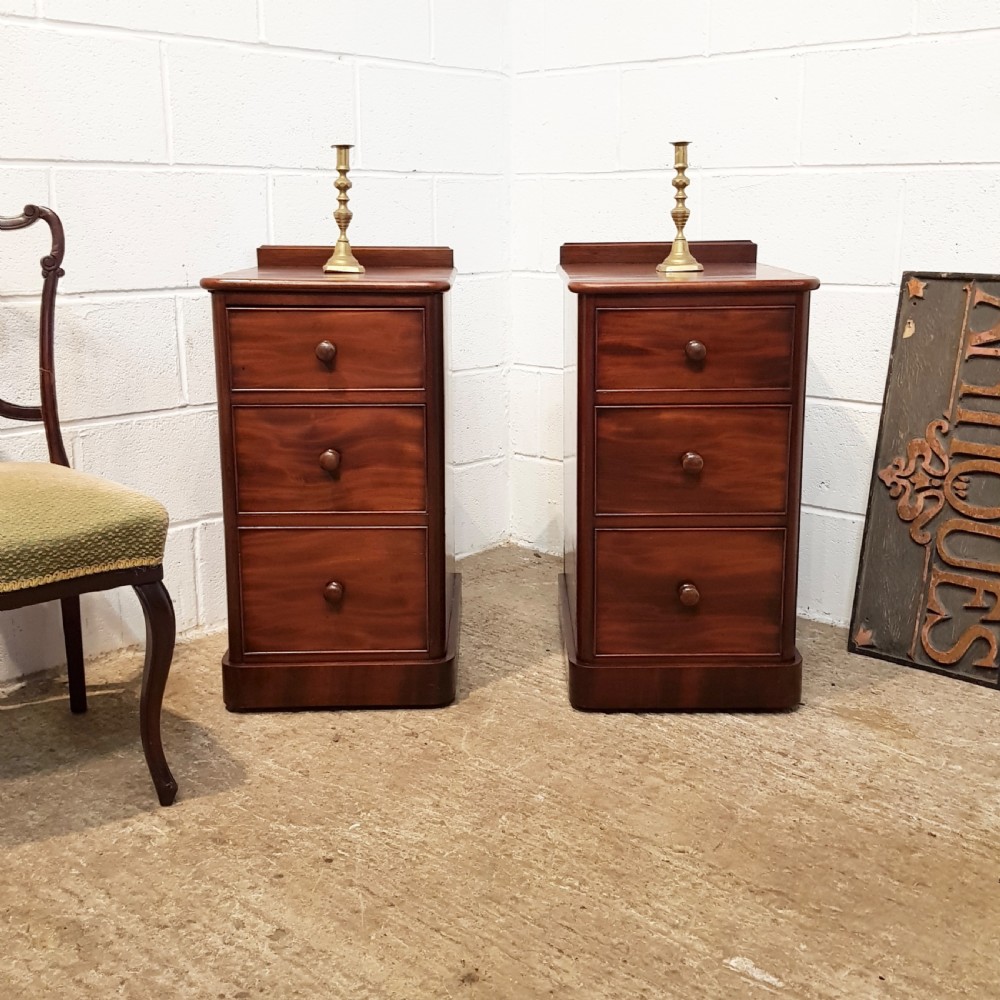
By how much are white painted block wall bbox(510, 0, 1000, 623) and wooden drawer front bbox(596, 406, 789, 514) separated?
525 mm

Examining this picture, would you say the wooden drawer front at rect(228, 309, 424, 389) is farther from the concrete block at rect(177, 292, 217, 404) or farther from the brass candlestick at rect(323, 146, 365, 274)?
the concrete block at rect(177, 292, 217, 404)

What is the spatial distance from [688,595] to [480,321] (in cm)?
114

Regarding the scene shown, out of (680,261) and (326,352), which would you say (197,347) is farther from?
(680,261)

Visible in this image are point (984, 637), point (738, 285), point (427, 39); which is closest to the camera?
point (738, 285)

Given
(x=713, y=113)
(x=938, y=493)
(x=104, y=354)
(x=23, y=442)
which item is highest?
(x=713, y=113)

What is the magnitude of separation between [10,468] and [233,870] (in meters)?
0.69

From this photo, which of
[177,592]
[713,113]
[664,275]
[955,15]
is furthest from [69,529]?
[955,15]

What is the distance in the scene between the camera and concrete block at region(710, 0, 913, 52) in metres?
2.22

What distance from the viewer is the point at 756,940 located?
4.61 feet

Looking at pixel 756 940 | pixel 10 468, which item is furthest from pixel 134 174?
pixel 756 940

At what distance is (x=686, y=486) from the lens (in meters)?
1.99

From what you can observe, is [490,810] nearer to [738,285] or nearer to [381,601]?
[381,601]

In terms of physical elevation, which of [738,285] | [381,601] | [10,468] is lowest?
[381,601]

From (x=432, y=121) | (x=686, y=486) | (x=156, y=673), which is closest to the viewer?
(x=156, y=673)
